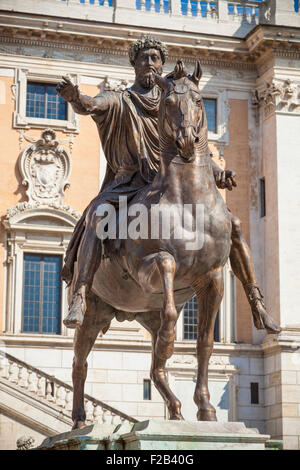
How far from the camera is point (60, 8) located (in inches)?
1063

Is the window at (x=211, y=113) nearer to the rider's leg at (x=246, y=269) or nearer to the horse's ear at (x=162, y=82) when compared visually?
the rider's leg at (x=246, y=269)

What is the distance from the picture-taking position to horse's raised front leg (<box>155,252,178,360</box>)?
7135 mm

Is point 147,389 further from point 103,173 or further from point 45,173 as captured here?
point 45,173

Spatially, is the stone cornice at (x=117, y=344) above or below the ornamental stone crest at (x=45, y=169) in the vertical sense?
below

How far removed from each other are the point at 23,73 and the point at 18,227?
4371 mm

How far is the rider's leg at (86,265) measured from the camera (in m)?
7.75

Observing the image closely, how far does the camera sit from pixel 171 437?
6527 millimetres

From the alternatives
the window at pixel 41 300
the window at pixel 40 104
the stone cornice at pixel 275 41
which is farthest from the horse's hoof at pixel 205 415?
the stone cornice at pixel 275 41

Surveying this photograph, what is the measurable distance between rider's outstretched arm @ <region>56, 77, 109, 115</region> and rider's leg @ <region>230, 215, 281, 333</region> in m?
1.58

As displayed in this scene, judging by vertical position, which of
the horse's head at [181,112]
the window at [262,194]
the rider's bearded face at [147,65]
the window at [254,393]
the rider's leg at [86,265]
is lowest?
the window at [254,393]

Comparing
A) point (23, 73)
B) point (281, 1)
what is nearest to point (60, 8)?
point (23, 73)

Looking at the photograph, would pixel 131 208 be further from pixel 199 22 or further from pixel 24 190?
pixel 199 22

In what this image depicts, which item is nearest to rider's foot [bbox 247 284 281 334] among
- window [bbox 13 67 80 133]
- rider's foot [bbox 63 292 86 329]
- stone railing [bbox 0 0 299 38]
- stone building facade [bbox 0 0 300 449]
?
rider's foot [bbox 63 292 86 329]

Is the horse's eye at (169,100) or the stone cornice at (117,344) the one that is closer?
the horse's eye at (169,100)
